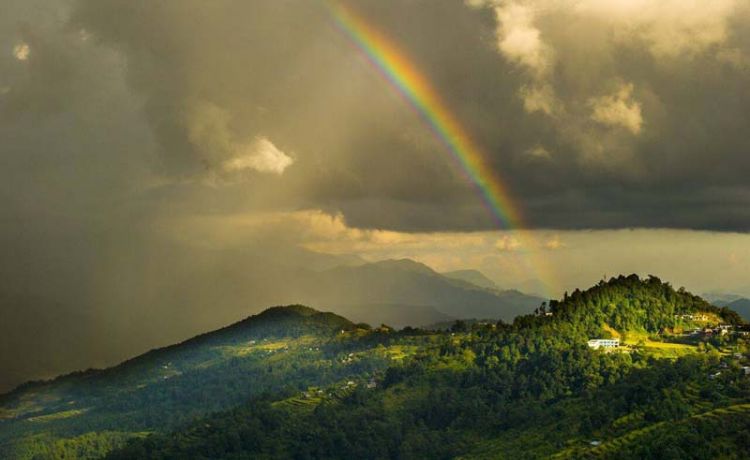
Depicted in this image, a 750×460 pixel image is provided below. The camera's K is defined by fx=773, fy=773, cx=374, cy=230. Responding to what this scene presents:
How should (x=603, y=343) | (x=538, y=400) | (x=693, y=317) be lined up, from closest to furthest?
(x=538, y=400), (x=603, y=343), (x=693, y=317)

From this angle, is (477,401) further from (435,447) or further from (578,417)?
(578,417)

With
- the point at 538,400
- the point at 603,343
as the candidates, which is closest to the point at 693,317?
the point at 603,343

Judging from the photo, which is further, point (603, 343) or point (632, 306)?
point (632, 306)

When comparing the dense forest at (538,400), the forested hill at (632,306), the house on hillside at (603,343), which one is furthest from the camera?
the forested hill at (632,306)

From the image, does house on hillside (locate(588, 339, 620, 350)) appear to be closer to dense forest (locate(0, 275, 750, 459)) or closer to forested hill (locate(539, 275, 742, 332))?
dense forest (locate(0, 275, 750, 459))

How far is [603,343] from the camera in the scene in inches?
5920

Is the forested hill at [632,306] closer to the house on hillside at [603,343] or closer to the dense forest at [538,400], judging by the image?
the dense forest at [538,400]

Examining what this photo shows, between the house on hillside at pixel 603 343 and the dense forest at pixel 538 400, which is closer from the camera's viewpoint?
the dense forest at pixel 538 400

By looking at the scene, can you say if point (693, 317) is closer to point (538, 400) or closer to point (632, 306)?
point (632, 306)

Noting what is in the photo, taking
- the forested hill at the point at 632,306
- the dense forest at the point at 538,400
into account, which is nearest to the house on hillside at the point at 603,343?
the dense forest at the point at 538,400

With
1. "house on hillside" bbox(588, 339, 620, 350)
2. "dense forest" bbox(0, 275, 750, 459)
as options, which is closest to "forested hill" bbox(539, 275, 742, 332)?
"dense forest" bbox(0, 275, 750, 459)

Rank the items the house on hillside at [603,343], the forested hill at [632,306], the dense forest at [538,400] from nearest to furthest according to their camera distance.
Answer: the dense forest at [538,400] < the house on hillside at [603,343] < the forested hill at [632,306]

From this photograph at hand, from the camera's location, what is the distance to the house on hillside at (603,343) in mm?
148500

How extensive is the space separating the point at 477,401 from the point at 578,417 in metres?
27.9
